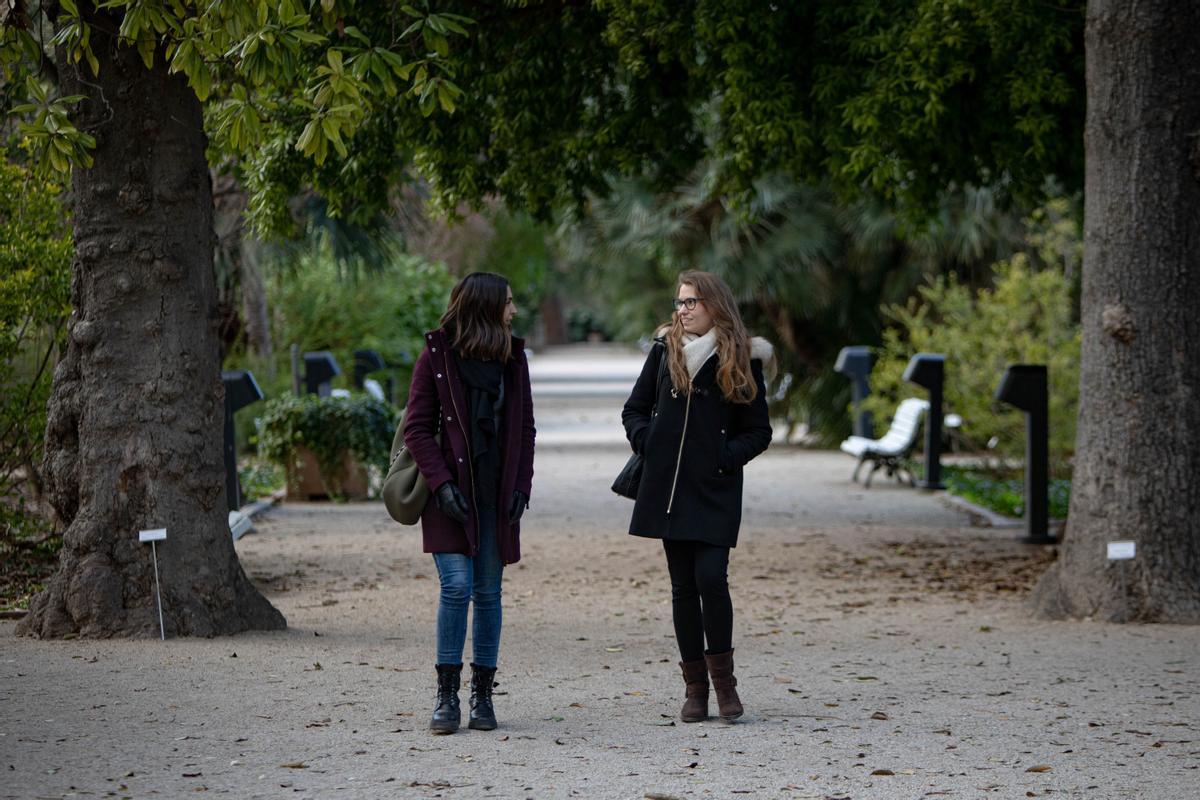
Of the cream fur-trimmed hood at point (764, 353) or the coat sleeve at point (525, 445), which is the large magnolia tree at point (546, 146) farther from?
the cream fur-trimmed hood at point (764, 353)

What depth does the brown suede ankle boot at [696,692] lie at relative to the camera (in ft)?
20.3

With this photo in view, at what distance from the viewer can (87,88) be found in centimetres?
796

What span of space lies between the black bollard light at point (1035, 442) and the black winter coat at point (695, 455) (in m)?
6.71

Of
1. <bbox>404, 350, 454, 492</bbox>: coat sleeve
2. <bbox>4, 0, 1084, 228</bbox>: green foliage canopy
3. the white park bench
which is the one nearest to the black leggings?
<bbox>404, 350, 454, 492</bbox>: coat sleeve

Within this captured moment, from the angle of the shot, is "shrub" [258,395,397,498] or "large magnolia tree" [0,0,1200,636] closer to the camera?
"large magnolia tree" [0,0,1200,636]

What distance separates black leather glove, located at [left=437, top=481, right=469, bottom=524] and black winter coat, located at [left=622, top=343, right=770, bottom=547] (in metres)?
0.66

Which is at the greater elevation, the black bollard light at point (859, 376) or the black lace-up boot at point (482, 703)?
the black bollard light at point (859, 376)

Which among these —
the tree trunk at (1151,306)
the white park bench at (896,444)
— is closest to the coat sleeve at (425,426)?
the tree trunk at (1151,306)

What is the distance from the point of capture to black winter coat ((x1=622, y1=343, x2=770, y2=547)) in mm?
6086

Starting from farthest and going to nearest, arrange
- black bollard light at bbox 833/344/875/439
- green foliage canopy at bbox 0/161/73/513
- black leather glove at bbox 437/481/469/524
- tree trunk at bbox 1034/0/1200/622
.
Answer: black bollard light at bbox 833/344/875/439, green foliage canopy at bbox 0/161/73/513, tree trunk at bbox 1034/0/1200/622, black leather glove at bbox 437/481/469/524

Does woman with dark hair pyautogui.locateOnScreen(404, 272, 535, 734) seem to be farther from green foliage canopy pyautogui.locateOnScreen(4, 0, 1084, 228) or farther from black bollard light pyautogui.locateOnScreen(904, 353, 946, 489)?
black bollard light pyautogui.locateOnScreen(904, 353, 946, 489)

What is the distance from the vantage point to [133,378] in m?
7.94

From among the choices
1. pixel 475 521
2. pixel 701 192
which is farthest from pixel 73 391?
pixel 701 192

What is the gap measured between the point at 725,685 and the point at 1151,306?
381 cm
